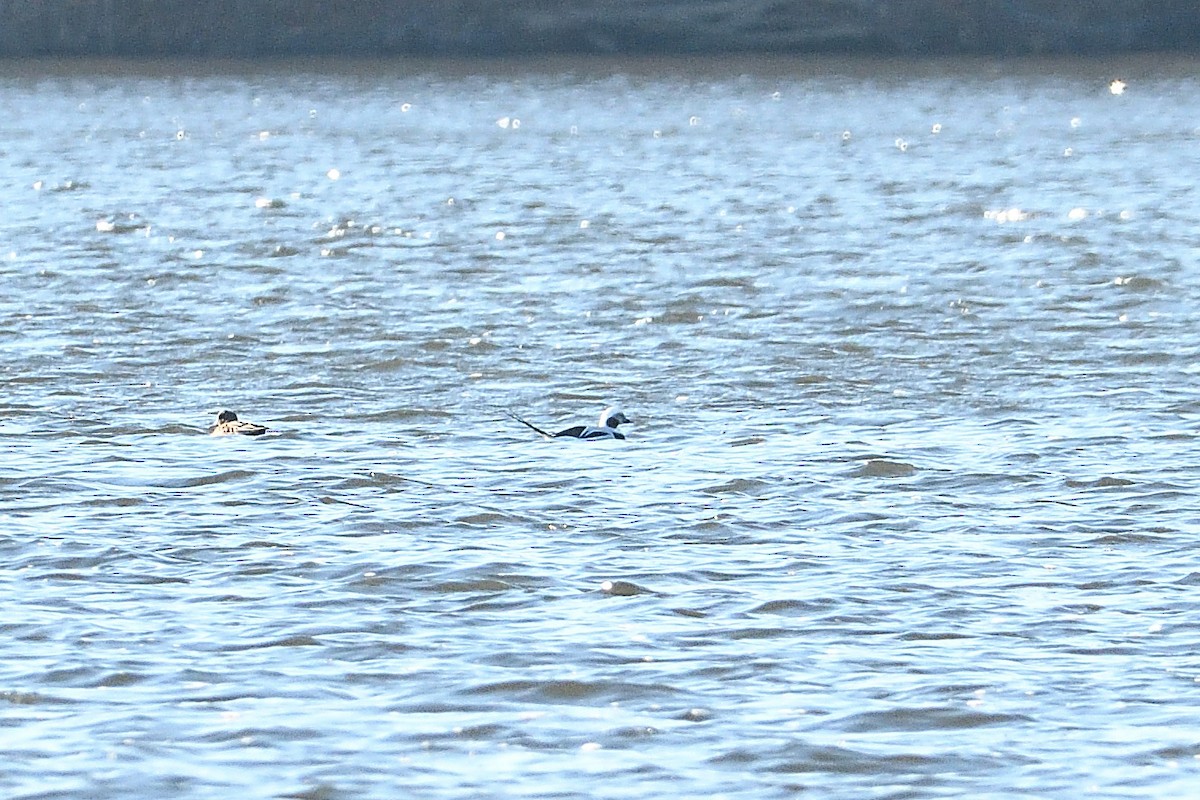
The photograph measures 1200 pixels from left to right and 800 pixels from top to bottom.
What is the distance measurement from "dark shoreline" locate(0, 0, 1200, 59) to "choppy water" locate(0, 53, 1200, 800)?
30.4 m

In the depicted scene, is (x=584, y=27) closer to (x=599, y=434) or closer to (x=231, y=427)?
(x=231, y=427)

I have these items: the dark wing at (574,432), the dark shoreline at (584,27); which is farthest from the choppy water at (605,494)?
the dark shoreline at (584,27)

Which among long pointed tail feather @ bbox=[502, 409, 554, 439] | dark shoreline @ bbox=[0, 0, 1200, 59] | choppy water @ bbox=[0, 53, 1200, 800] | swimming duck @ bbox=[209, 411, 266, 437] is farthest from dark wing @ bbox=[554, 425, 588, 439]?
dark shoreline @ bbox=[0, 0, 1200, 59]

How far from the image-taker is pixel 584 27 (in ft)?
227

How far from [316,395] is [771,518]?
19.9 ft

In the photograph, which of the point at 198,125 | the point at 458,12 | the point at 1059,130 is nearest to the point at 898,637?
the point at 1059,130

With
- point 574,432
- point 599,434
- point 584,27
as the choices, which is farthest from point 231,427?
point 584,27

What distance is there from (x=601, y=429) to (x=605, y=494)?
1.79 m

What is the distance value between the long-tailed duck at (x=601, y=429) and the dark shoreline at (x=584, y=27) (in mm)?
50536

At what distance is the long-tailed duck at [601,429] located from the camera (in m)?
18.0

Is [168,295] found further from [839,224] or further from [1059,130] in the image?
[1059,130]

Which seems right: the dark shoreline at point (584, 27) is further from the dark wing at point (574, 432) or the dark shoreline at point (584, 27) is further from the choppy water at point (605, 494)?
the dark wing at point (574, 432)

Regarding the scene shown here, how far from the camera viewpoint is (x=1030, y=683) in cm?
1185

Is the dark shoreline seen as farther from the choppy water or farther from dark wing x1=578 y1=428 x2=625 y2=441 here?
dark wing x1=578 y1=428 x2=625 y2=441
